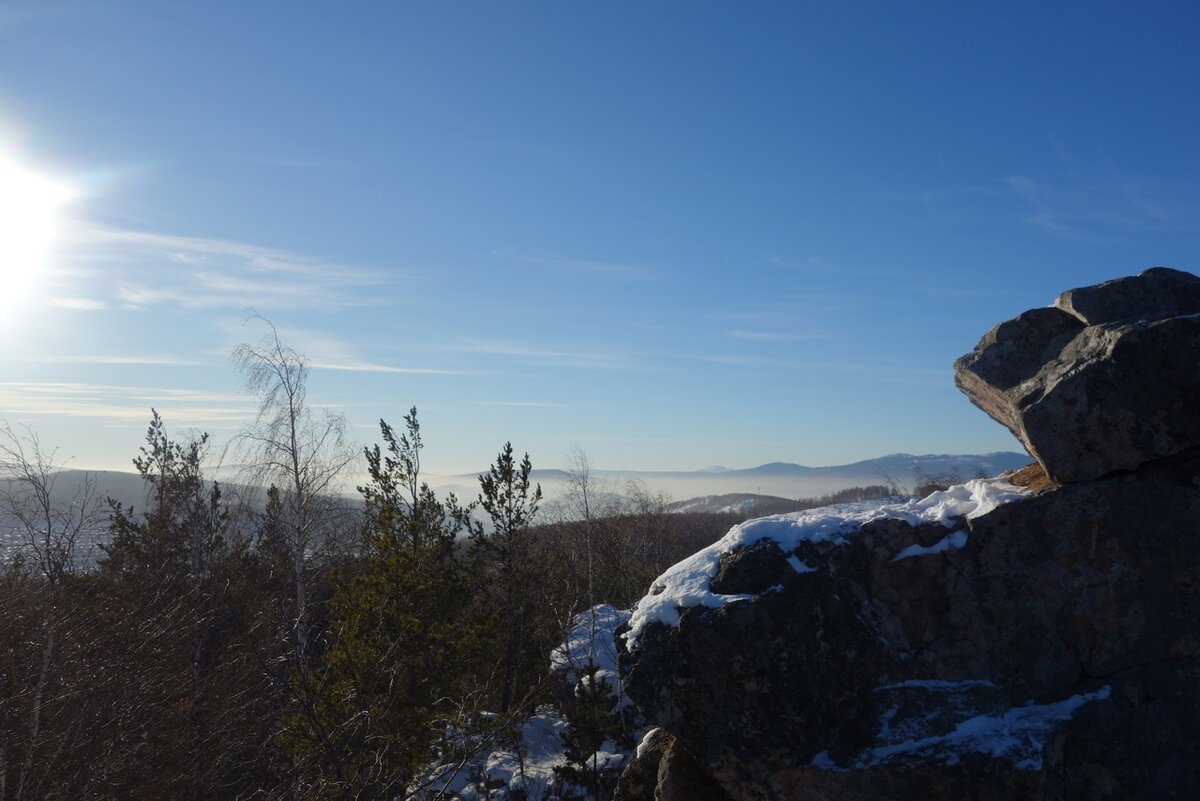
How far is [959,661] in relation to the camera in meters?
7.30

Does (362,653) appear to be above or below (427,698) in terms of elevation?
above

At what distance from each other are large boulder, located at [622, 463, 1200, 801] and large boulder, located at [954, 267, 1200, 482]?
368 mm

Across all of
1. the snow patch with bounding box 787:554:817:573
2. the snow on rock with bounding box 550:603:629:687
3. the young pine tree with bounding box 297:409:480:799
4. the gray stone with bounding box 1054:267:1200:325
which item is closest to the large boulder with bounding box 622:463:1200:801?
the snow patch with bounding box 787:554:817:573

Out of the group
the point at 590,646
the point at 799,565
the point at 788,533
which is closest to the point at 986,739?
the point at 799,565

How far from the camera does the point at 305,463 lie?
17859 millimetres

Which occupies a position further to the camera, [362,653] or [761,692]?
[362,653]

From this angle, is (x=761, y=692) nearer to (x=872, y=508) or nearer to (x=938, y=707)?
(x=938, y=707)

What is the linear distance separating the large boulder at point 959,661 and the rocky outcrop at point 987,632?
0.06 feet

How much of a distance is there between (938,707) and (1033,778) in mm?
894

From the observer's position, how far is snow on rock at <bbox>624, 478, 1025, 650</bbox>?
7406mm

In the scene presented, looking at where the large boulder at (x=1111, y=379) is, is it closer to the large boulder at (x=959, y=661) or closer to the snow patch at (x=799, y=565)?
the large boulder at (x=959, y=661)

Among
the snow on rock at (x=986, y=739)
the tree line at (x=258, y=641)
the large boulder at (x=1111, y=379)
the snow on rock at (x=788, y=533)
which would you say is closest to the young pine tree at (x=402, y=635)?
the tree line at (x=258, y=641)

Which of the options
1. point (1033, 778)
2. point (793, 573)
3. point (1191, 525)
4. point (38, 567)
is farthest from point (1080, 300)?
point (38, 567)

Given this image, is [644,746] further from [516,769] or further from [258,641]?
[258,641]
